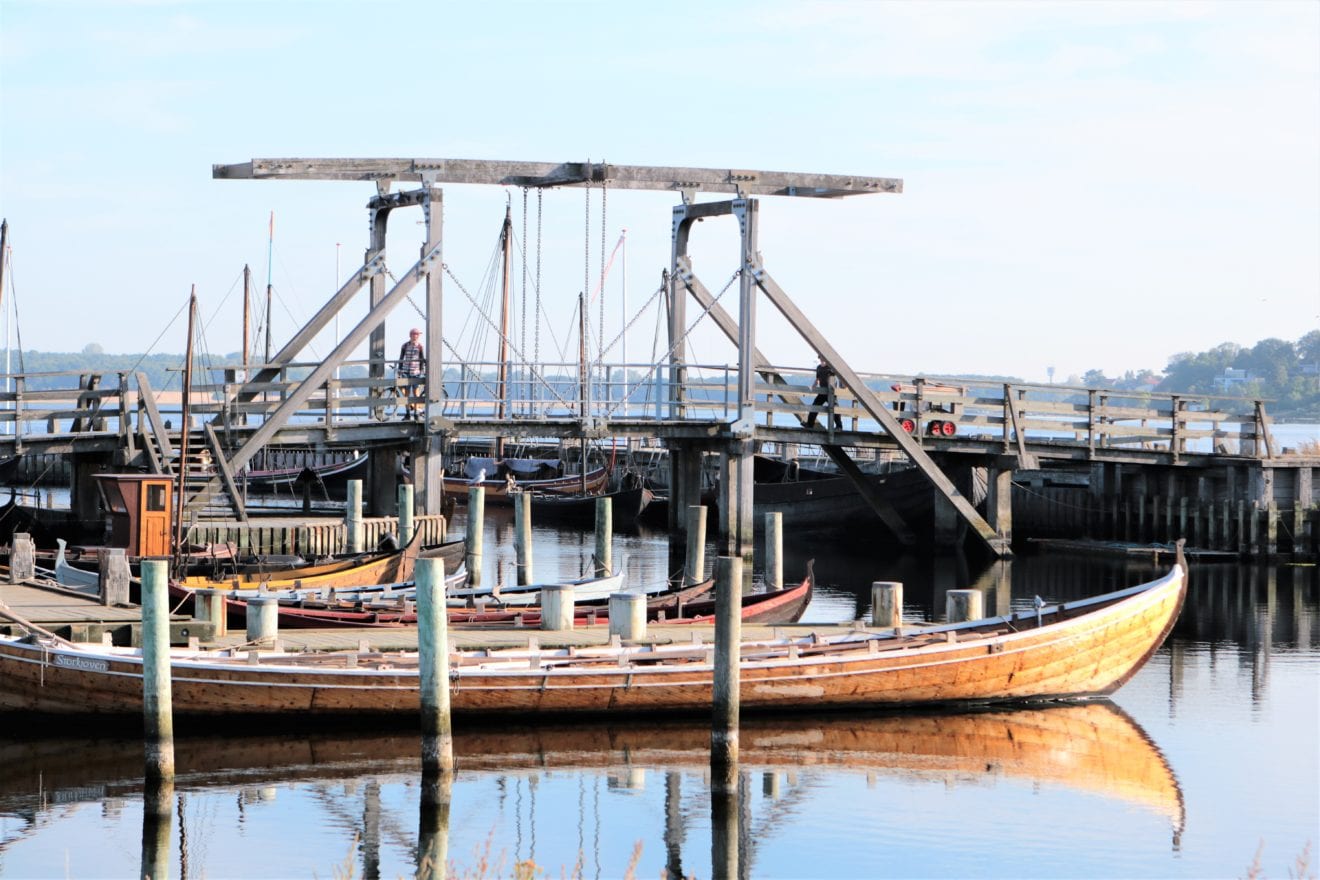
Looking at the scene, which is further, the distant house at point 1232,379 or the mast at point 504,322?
the distant house at point 1232,379

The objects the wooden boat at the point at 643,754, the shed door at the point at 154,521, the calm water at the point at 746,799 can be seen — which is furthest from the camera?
the shed door at the point at 154,521

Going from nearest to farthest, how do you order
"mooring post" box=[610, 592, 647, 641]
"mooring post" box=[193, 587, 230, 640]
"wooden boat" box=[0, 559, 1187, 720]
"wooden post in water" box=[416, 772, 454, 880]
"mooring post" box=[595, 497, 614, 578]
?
"wooden post in water" box=[416, 772, 454, 880]
"wooden boat" box=[0, 559, 1187, 720]
"mooring post" box=[193, 587, 230, 640]
"mooring post" box=[610, 592, 647, 641]
"mooring post" box=[595, 497, 614, 578]

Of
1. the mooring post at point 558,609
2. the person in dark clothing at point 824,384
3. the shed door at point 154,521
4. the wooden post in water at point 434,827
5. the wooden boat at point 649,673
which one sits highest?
the person in dark clothing at point 824,384

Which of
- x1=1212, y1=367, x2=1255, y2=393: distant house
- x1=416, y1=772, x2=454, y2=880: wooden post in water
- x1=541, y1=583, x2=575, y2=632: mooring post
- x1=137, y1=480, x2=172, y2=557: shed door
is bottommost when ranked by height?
x1=416, y1=772, x2=454, y2=880: wooden post in water

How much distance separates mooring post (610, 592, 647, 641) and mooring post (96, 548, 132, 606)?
6292 mm

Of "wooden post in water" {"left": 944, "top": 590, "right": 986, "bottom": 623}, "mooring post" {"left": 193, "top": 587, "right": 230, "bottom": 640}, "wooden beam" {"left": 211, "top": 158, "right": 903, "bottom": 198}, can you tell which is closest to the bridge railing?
"wooden beam" {"left": 211, "top": 158, "right": 903, "bottom": 198}

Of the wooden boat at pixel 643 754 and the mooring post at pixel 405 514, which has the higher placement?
the mooring post at pixel 405 514

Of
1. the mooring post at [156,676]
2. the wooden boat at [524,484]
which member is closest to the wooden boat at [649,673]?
the mooring post at [156,676]

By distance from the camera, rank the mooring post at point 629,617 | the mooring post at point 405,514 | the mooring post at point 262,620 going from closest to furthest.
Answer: the mooring post at point 262,620
the mooring post at point 629,617
the mooring post at point 405,514

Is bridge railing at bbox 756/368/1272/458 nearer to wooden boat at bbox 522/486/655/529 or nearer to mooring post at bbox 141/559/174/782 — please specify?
wooden boat at bbox 522/486/655/529

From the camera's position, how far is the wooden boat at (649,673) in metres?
19.7

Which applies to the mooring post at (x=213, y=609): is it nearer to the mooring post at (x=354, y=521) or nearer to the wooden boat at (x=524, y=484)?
the mooring post at (x=354, y=521)

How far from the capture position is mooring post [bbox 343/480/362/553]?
3162 cm

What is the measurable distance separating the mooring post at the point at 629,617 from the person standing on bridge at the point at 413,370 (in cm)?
1210
